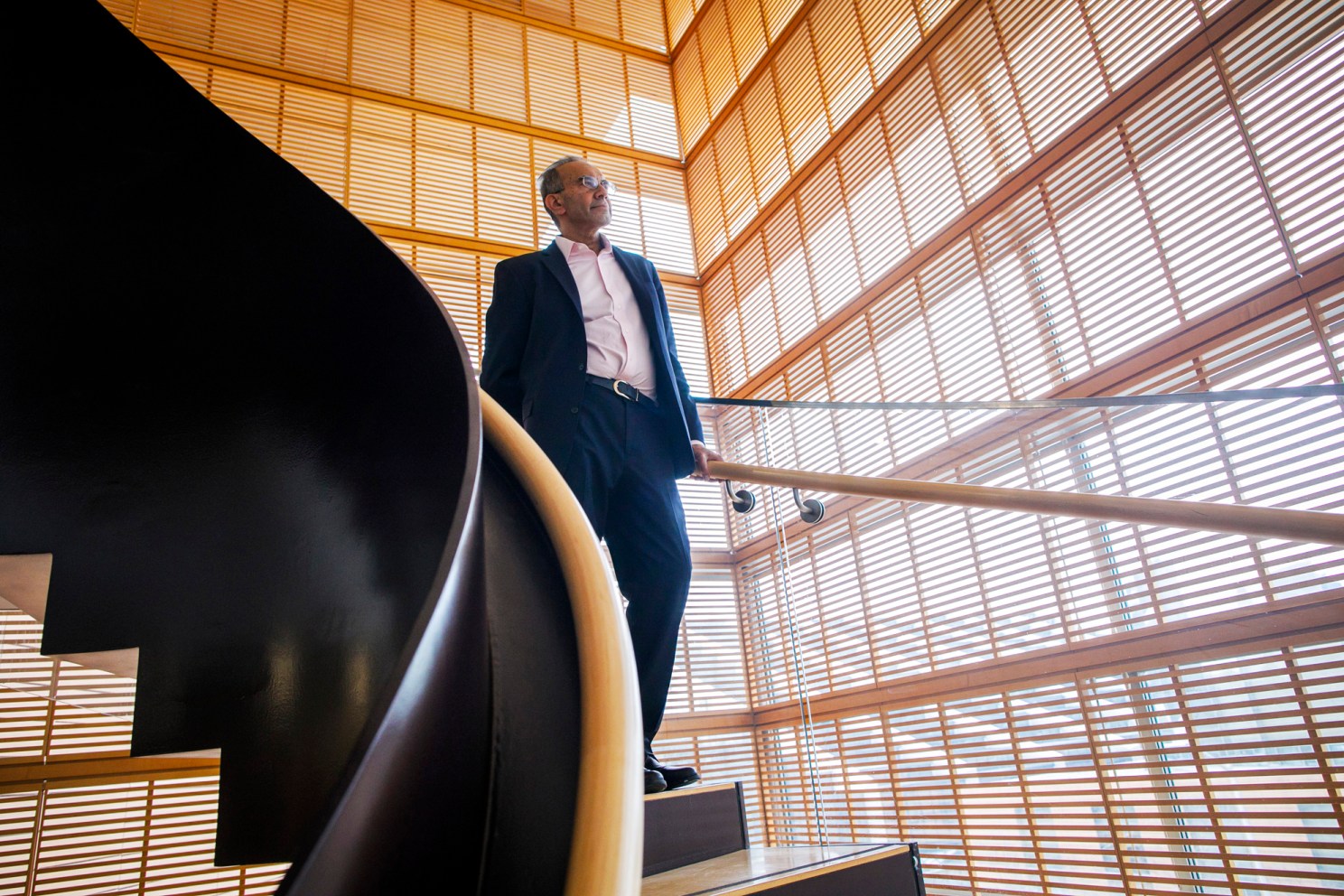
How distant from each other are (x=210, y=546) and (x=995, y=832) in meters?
3.11

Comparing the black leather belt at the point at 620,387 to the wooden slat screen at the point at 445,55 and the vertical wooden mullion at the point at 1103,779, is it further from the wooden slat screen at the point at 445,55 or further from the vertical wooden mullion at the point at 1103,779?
the wooden slat screen at the point at 445,55

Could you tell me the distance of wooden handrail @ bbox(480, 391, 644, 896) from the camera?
2.49 feet

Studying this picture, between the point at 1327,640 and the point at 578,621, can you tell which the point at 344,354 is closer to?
the point at 578,621

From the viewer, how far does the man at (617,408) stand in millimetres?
1749

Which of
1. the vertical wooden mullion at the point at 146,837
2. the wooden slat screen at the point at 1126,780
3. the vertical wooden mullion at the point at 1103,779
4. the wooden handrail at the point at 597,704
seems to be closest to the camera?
A: the wooden handrail at the point at 597,704

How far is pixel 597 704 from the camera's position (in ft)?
3.02

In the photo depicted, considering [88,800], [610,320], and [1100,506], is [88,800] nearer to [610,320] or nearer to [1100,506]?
[610,320]

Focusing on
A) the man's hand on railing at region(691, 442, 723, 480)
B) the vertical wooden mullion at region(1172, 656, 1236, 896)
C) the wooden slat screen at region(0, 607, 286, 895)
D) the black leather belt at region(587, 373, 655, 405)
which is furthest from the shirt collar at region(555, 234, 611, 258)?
the wooden slat screen at region(0, 607, 286, 895)

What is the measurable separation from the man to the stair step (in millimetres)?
74

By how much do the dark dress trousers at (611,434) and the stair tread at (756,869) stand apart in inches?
11.4

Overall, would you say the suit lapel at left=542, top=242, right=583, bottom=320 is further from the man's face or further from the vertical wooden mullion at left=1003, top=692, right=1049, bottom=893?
the vertical wooden mullion at left=1003, top=692, right=1049, bottom=893

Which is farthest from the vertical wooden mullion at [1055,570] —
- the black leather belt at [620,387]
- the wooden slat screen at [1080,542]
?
the black leather belt at [620,387]

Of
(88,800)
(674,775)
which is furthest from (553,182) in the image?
(88,800)

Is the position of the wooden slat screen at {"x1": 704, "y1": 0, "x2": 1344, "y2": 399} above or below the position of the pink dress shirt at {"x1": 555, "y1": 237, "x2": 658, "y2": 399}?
above
